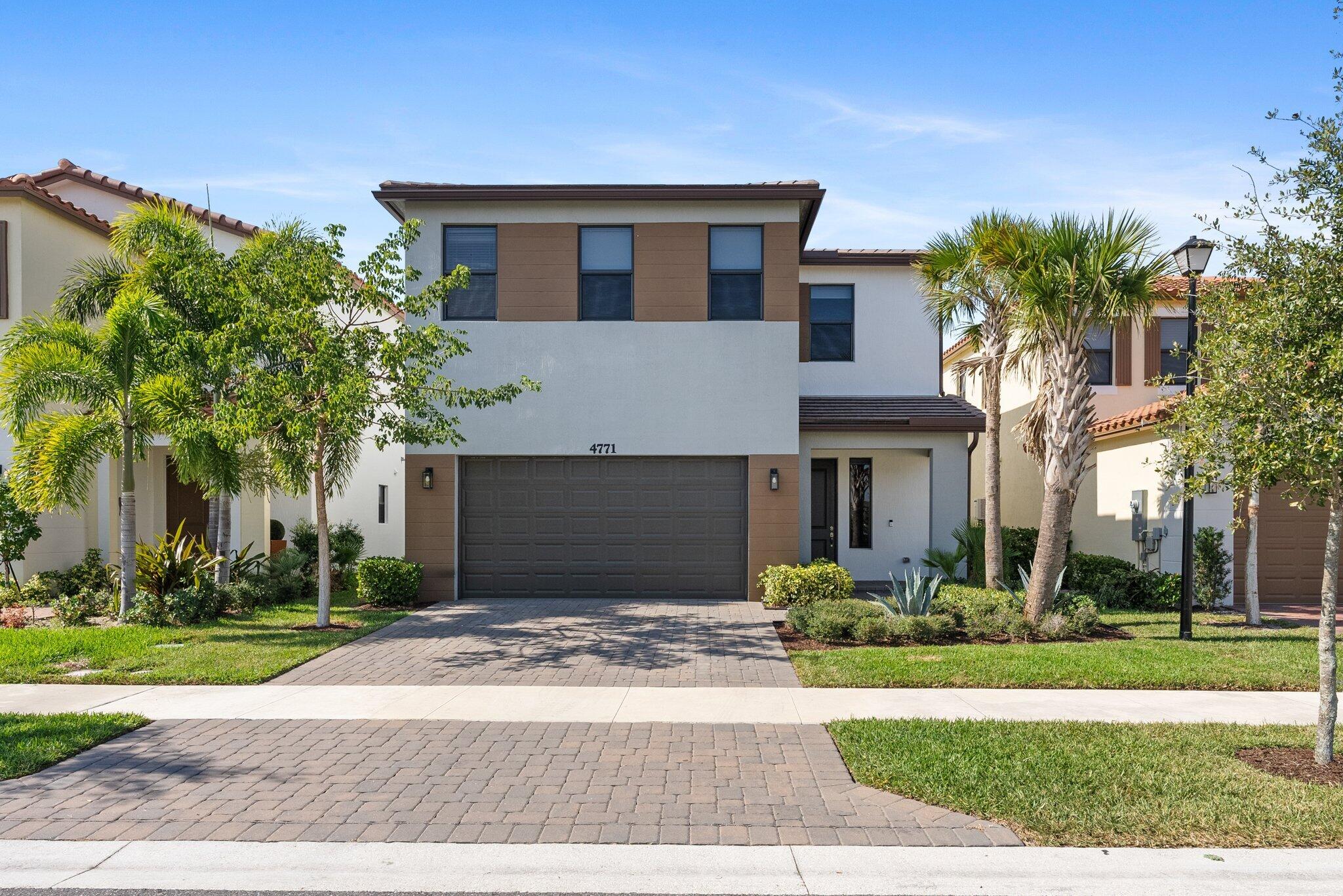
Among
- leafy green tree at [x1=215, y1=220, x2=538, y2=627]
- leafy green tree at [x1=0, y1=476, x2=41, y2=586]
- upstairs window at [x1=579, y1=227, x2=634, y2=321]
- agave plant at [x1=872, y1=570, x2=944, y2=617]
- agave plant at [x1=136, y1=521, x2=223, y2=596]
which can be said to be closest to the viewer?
leafy green tree at [x1=215, y1=220, x2=538, y2=627]

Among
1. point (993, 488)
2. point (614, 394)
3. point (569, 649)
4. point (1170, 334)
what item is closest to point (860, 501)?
point (993, 488)

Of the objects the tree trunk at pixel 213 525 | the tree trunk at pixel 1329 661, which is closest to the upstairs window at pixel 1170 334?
the tree trunk at pixel 1329 661

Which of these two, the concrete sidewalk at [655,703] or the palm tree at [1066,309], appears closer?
the concrete sidewalk at [655,703]

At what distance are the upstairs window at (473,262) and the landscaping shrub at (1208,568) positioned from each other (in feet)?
40.5

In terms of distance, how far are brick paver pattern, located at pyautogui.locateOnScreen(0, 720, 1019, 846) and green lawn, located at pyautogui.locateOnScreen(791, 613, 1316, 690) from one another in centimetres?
230

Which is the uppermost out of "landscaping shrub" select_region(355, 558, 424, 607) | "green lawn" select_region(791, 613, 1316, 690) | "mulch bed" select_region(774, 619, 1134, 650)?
"landscaping shrub" select_region(355, 558, 424, 607)

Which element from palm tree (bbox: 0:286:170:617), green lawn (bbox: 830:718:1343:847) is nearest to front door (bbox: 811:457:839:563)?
green lawn (bbox: 830:718:1343:847)

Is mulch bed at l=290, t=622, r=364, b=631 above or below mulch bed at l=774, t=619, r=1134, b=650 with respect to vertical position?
below

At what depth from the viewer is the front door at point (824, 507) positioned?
17.4m

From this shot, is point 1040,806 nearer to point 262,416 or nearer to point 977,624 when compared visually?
point 977,624

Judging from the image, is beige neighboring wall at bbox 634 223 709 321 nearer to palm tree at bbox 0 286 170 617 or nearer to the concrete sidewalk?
palm tree at bbox 0 286 170 617

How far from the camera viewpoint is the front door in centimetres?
1738

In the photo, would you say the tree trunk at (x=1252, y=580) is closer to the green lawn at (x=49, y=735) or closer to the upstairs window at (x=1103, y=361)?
the upstairs window at (x=1103, y=361)

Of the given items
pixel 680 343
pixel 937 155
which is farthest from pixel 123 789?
pixel 937 155
